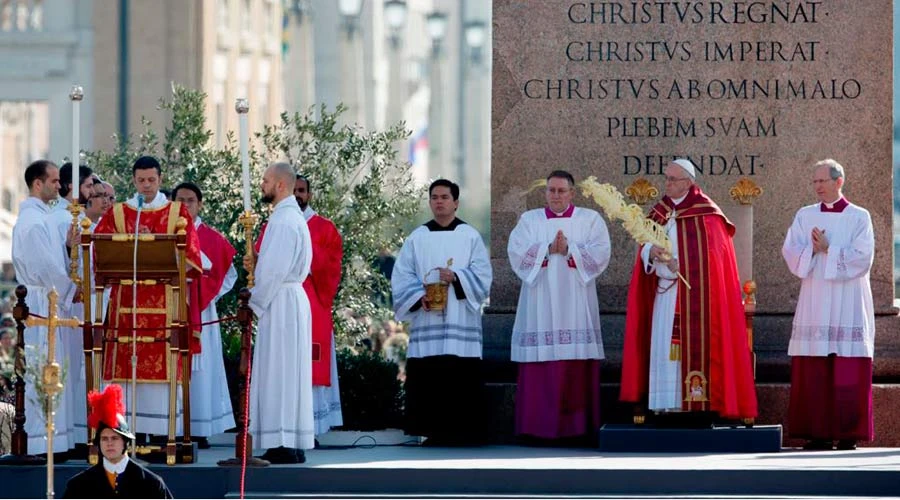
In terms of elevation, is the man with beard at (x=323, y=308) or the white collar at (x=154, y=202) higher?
the white collar at (x=154, y=202)

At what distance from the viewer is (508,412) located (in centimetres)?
1716

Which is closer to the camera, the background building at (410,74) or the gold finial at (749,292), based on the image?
the gold finial at (749,292)

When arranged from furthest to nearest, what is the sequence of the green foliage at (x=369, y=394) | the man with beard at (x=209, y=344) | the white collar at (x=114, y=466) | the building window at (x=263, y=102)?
the building window at (x=263, y=102)
the green foliage at (x=369, y=394)
the man with beard at (x=209, y=344)
the white collar at (x=114, y=466)

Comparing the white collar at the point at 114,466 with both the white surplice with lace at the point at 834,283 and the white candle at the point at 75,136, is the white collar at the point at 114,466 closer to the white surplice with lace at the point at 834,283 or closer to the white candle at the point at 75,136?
the white candle at the point at 75,136

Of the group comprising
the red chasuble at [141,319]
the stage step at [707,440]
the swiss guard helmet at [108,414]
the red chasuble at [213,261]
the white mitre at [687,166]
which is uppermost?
the white mitre at [687,166]

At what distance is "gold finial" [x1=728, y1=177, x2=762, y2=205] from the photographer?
1656cm

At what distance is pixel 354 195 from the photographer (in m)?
19.2

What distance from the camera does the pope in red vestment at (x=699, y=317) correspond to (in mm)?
16031

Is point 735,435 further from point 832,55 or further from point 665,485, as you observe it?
point 832,55

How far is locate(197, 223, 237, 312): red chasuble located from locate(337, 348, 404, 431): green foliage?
1.40 metres

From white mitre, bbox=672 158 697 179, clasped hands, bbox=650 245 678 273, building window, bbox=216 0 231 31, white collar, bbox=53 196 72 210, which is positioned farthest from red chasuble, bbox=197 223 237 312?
building window, bbox=216 0 231 31

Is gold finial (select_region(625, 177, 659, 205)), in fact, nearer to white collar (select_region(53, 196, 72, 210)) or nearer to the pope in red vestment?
the pope in red vestment

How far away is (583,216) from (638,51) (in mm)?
1530

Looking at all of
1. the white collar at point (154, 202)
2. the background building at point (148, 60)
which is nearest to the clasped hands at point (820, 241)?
the white collar at point (154, 202)
